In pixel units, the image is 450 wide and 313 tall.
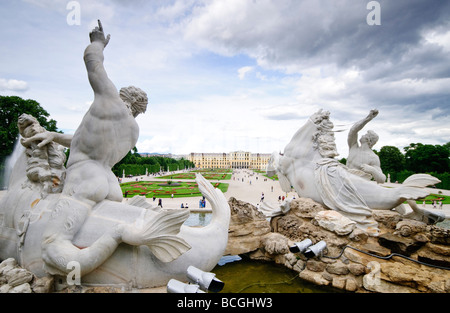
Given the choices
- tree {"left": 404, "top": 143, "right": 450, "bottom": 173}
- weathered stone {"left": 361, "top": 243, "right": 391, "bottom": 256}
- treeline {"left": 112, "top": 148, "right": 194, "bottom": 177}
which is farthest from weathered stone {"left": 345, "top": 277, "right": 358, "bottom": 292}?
tree {"left": 404, "top": 143, "right": 450, "bottom": 173}

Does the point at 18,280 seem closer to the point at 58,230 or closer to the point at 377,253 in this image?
the point at 58,230

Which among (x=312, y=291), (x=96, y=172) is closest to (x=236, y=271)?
(x=312, y=291)

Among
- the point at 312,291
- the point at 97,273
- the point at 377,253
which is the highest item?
the point at 97,273

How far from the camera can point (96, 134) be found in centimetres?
320

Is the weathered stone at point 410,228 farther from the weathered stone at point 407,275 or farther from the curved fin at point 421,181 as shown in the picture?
the curved fin at point 421,181

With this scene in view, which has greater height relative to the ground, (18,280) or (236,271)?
(18,280)

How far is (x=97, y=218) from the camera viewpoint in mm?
3080

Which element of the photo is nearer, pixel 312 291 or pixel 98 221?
pixel 98 221

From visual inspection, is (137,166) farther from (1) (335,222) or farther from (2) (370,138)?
(1) (335,222)

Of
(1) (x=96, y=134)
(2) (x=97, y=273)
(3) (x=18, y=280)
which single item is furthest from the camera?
(1) (x=96, y=134)

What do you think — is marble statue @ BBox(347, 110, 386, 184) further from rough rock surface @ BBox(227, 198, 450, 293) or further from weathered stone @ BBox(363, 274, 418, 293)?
weathered stone @ BBox(363, 274, 418, 293)

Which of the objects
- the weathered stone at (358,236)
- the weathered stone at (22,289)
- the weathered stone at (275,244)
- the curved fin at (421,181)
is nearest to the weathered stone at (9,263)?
the weathered stone at (22,289)

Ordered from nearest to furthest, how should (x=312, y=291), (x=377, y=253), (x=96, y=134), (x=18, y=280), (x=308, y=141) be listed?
(x=18, y=280) → (x=96, y=134) → (x=312, y=291) → (x=377, y=253) → (x=308, y=141)

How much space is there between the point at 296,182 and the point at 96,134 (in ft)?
16.3
